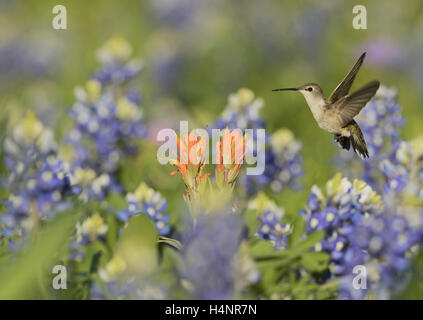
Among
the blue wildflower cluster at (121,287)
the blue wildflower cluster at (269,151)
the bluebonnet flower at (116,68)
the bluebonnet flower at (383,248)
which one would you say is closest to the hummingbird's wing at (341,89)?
the bluebonnet flower at (383,248)

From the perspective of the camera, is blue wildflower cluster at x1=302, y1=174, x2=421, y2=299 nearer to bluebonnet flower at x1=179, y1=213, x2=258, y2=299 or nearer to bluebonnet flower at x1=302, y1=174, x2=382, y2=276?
bluebonnet flower at x1=302, y1=174, x2=382, y2=276

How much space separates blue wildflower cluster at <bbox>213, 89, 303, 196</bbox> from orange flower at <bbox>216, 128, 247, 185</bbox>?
755 millimetres

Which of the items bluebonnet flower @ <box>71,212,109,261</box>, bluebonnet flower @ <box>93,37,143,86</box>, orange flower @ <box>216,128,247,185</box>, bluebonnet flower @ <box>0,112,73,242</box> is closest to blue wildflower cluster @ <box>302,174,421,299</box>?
orange flower @ <box>216,128,247,185</box>

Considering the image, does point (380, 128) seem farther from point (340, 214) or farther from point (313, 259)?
point (313, 259)

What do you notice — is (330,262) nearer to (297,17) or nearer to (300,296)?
(300,296)

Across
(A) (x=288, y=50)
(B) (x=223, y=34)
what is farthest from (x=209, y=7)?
(A) (x=288, y=50)

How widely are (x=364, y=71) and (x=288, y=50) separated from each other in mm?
589

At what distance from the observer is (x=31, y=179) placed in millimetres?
2182

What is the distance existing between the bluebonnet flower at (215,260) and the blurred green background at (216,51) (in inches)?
76.4

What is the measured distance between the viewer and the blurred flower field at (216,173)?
173 centimetres

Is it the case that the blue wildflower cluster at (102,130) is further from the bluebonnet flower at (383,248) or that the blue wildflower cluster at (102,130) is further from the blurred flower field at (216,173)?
the bluebonnet flower at (383,248)

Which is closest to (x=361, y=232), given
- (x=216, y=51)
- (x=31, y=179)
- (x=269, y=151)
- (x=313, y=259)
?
(x=313, y=259)

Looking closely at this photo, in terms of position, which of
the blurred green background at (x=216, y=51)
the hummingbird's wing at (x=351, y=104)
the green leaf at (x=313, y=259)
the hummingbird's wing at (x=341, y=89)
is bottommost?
the green leaf at (x=313, y=259)

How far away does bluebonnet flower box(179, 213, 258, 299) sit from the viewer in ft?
4.89
